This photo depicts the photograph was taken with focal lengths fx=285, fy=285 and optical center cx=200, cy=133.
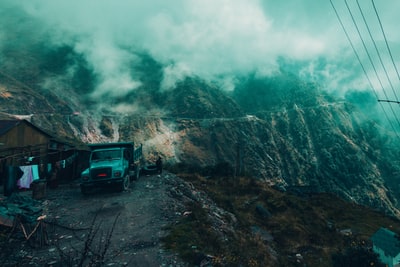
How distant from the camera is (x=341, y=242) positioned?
21.2 meters

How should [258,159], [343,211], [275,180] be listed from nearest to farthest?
1. [343,211]
2. [275,180]
3. [258,159]

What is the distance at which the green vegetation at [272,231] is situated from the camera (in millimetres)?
11258

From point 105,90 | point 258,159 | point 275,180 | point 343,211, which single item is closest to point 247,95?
point 258,159

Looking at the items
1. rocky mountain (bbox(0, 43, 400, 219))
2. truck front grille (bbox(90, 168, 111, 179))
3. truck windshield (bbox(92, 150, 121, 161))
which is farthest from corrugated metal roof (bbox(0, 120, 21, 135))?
rocky mountain (bbox(0, 43, 400, 219))

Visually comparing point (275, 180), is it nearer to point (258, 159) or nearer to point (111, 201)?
point (258, 159)

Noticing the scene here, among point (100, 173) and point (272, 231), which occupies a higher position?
point (100, 173)

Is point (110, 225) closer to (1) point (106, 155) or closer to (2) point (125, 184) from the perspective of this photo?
(2) point (125, 184)

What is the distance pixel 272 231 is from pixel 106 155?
1323 centimetres

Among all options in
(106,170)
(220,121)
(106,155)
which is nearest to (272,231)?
(106,170)

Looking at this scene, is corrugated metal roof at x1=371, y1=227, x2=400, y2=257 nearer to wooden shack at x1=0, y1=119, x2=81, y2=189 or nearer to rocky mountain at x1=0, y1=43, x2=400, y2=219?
wooden shack at x1=0, y1=119, x2=81, y2=189

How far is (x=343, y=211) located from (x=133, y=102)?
3580 inches

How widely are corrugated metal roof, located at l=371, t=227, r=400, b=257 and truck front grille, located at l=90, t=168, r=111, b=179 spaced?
2225cm

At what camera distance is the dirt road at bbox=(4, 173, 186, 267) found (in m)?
9.96

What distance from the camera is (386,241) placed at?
24641 mm
